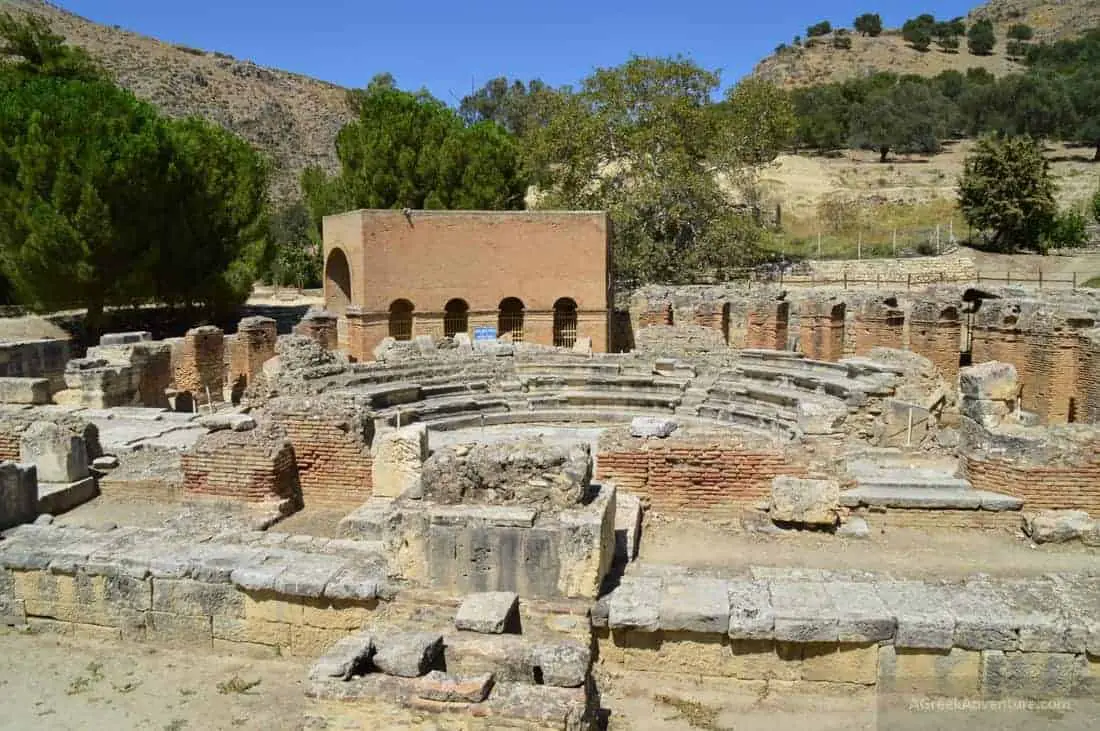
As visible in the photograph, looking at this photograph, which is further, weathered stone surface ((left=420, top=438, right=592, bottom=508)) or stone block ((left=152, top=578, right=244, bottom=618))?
stone block ((left=152, top=578, right=244, bottom=618))

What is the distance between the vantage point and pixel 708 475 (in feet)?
29.0

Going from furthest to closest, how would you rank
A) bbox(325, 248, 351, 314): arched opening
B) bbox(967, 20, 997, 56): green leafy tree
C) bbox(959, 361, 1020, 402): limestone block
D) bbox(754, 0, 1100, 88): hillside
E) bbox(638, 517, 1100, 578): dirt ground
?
1. bbox(967, 20, 997, 56): green leafy tree
2. bbox(754, 0, 1100, 88): hillside
3. bbox(325, 248, 351, 314): arched opening
4. bbox(959, 361, 1020, 402): limestone block
5. bbox(638, 517, 1100, 578): dirt ground

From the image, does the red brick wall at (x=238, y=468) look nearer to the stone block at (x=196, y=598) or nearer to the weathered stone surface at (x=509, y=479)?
the stone block at (x=196, y=598)

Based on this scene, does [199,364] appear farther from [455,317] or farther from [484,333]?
[455,317]

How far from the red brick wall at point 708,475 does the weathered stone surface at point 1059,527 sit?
2.19 m

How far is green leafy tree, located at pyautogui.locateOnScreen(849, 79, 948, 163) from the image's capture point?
59875 mm

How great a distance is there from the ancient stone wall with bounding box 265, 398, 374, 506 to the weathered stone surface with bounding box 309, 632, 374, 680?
4.34 metres

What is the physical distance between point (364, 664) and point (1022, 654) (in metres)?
4.14

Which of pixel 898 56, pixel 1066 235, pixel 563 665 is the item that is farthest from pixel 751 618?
pixel 898 56

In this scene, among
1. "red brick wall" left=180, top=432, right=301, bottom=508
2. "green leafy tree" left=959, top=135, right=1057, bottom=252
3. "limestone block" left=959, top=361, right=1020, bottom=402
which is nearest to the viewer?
"red brick wall" left=180, top=432, right=301, bottom=508

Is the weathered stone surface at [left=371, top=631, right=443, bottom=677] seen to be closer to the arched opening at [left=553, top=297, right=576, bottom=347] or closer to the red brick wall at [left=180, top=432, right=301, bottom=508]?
the red brick wall at [left=180, top=432, right=301, bottom=508]

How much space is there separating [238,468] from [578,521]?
190 inches

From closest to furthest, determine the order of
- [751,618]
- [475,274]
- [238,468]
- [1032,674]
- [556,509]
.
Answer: [1032,674], [751,618], [556,509], [238,468], [475,274]

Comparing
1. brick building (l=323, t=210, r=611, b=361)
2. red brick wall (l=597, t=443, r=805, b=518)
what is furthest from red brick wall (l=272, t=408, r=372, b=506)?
brick building (l=323, t=210, r=611, b=361)
